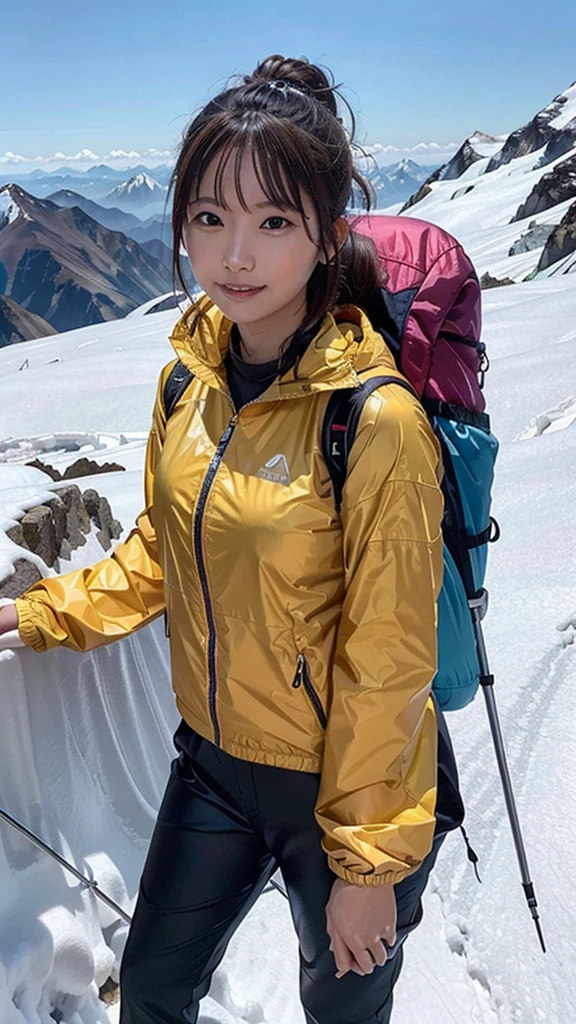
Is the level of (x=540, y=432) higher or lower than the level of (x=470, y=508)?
lower

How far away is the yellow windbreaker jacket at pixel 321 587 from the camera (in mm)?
1309

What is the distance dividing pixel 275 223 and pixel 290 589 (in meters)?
0.55

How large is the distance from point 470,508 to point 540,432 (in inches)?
237

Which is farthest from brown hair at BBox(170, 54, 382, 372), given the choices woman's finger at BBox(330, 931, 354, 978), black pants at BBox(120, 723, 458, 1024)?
woman's finger at BBox(330, 931, 354, 978)

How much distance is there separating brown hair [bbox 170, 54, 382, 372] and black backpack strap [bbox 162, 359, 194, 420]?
256 mm

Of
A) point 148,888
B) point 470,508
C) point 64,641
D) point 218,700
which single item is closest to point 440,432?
point 470,508

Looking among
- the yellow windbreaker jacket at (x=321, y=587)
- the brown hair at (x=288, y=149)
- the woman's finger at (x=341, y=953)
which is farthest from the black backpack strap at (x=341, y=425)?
the woman's finger at (x=341, y=953)

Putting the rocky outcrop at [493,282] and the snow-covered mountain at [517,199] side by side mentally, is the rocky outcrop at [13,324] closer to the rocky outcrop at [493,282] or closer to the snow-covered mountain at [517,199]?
the snow-covered mountain at [517,199]

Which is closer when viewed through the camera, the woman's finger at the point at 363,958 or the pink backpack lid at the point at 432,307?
the woman's finger at the point at 363,958

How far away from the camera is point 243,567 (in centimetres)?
140

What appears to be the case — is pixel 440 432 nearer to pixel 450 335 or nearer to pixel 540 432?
pixel 450 335

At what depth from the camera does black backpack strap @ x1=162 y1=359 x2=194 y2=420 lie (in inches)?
65.7

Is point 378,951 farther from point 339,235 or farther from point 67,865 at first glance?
point 339,235

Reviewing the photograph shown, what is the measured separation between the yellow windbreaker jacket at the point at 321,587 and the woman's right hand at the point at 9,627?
449mm
